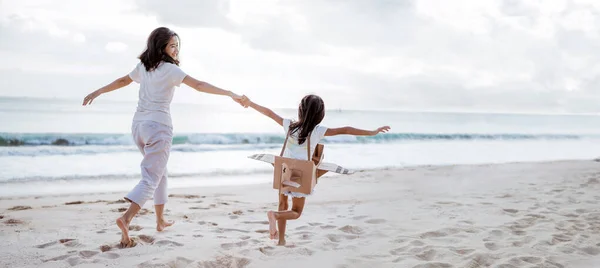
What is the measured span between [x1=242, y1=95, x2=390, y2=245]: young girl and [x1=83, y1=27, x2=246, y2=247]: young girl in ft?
1.62

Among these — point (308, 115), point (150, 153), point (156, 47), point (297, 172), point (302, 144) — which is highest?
point (156, 47)

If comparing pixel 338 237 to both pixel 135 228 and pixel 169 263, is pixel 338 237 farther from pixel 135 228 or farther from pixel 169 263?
pixel 135 228

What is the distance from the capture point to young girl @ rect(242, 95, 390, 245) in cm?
360

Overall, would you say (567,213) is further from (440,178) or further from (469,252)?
(440,178)

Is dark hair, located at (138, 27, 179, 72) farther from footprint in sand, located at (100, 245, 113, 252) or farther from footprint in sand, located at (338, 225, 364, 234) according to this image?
footprint in sand, located at (338, 225, 364, 234)

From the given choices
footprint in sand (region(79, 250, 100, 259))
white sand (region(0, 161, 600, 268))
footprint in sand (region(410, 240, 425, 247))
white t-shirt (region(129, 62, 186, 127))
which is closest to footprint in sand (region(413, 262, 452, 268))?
white sand (region(0, 161, 600, 268))

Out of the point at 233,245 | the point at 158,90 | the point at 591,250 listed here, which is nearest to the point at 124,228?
the point at 233,245

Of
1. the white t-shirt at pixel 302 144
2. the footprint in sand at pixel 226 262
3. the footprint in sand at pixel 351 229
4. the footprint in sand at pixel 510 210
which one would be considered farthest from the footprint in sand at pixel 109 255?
the footprint in sand at pixel 510 210

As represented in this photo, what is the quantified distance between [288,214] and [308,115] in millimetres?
801

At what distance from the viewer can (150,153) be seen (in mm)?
3619

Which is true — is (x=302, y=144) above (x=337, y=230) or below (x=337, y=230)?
above

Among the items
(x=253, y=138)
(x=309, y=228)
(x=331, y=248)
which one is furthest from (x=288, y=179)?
(x=253, y=138)

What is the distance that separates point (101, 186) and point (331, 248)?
4.92 meters

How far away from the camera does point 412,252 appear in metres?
3.63
